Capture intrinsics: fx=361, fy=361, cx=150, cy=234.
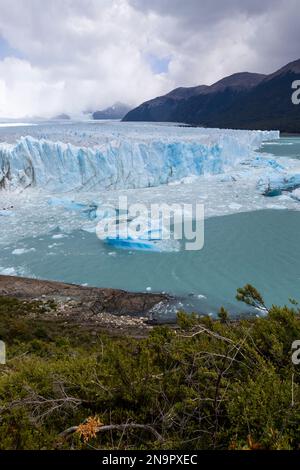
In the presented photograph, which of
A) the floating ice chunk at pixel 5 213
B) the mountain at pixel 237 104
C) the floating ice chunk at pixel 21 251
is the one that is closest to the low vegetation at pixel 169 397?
the floating ice chunk at pixel 21 251

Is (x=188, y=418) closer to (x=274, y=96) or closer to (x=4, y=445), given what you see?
(x=4, y=445)

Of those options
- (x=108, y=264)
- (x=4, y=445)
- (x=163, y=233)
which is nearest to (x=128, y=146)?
(x=163, y=233)

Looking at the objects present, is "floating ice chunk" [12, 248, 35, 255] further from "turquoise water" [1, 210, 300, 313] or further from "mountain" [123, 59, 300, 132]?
"mountain" [123, 59, 300, 132]

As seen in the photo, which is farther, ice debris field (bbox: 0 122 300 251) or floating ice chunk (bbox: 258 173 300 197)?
floating ice chunk (bbox: 258 173 300 197)

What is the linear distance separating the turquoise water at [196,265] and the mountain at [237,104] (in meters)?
57.6

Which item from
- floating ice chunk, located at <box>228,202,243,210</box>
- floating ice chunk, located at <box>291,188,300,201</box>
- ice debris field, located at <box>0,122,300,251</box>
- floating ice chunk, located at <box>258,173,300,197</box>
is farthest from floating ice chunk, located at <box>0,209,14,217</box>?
floating ice chunk, located at <box>291,188,300,201</box>

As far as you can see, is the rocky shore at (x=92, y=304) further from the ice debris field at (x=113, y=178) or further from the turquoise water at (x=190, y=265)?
the ice debris field at (x=113, y=178)

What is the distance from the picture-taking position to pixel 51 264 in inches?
414

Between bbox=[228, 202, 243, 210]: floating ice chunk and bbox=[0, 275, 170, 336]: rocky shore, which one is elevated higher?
bbox=[228, 202, 243, 210]: floating ice chunk

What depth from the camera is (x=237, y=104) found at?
3533 inches

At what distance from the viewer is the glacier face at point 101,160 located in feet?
57.1

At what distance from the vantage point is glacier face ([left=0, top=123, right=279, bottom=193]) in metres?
17.4

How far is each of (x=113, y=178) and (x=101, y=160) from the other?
44.4 inches

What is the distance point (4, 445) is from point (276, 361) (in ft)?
6.49
